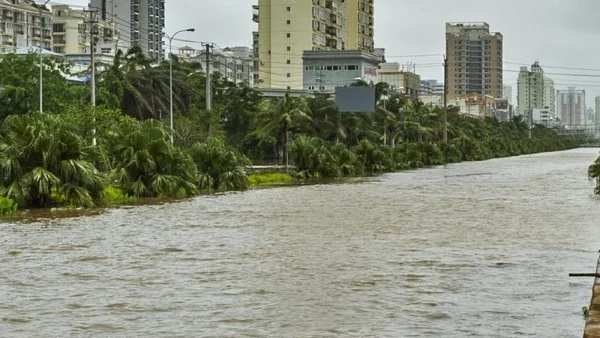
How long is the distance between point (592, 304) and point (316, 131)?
67941mm

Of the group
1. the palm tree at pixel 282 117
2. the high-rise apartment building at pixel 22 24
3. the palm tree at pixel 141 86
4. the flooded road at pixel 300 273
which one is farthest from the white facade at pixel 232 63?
the flooded road at pixel 300 273

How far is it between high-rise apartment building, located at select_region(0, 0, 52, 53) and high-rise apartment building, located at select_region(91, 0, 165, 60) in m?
20.1

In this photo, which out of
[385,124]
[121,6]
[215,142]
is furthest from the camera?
[121,6]

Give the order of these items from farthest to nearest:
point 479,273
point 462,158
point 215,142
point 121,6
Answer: point 121,6 → point 462,158 → point 215,142 → point 479,273

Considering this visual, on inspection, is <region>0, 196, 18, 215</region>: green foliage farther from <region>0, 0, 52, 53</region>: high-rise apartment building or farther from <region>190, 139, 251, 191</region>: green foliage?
<region>0, 0, 52, 53</region>: high-rise apartment building

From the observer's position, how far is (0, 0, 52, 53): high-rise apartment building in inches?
5059

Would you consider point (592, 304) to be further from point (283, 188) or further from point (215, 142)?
point (283, 188)

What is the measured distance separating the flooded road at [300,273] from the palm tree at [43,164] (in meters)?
1.69

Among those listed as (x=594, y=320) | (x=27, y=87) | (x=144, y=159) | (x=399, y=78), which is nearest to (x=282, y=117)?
(x=27, y=87)

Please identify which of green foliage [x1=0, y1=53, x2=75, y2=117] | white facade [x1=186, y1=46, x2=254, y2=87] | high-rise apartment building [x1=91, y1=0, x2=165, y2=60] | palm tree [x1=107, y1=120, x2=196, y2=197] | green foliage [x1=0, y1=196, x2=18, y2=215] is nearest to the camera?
green foliage [x1=0, y1=196, x2=18, y2=215]

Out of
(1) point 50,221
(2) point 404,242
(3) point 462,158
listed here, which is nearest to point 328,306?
(2) point 404,242

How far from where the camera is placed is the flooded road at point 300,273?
40.6ft

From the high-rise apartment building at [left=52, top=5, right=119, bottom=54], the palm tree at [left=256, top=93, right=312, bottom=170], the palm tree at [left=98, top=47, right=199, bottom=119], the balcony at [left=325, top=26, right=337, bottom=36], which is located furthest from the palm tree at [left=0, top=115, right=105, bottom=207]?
the high-rise apartment building at [left=52, top=5, right=119, bottom=54]

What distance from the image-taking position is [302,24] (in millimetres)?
127688
